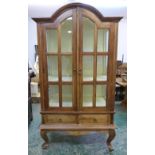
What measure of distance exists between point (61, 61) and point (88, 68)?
327 mm

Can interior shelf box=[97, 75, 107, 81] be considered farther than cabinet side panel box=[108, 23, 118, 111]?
Yes

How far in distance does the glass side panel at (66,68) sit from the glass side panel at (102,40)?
368 millimetres

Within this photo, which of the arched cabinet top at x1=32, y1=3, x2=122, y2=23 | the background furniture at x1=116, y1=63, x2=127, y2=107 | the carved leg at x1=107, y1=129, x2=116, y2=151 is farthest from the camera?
the background furniture at x1=116, y1=63, x2=127, y2=107

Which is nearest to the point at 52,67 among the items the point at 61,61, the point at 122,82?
the point at 61,61

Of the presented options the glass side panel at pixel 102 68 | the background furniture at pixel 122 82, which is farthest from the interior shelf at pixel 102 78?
the background furniture at pixel 122 82

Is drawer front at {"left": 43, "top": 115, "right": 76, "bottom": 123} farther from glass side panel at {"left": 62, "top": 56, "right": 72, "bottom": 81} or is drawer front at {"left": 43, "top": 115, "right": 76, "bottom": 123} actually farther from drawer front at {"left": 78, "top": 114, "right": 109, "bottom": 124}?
glass side panel at {"left": 62, "top": 56, "right": 72, "bottom": 81}

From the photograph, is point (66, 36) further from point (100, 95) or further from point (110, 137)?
point (110, 137)

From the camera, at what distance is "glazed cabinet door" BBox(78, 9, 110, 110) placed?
2096 millimetres

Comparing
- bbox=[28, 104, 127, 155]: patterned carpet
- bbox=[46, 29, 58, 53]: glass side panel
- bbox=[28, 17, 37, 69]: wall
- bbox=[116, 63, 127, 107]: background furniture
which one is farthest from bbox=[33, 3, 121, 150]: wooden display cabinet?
bbox=[28, 17, 37, 69]: wall

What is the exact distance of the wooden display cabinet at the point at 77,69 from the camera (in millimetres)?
Result: 2084

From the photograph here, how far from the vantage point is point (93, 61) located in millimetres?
2168

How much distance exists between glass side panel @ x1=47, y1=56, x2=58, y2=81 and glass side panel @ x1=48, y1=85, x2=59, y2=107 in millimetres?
108
